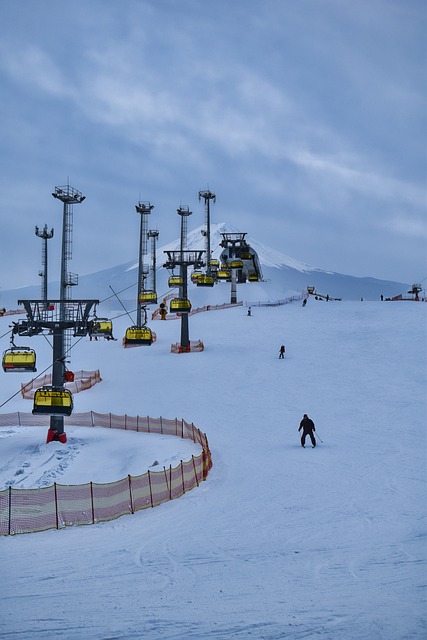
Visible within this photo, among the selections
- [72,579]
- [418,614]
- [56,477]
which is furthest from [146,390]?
[418,614]

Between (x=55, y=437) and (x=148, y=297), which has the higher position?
(x=148, y=297)

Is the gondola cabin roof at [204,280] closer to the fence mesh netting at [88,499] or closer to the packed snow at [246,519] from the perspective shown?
the packed snow at [246,519]

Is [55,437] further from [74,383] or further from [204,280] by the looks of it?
[204,280]

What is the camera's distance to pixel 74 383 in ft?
113

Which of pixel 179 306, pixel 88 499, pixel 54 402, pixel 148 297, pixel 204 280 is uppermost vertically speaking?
pixel 204 280

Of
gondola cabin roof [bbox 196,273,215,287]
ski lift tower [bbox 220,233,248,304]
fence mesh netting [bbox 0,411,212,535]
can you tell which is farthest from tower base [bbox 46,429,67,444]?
ski lift tower [bbox 220,233,248,304]

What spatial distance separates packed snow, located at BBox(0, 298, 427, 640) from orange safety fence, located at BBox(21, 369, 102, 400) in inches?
31.9

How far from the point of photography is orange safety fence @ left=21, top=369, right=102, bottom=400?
110 ft

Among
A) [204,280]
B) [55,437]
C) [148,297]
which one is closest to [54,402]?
[55,437]

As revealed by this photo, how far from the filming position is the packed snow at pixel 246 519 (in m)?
8.49

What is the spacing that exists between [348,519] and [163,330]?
39.6 meters

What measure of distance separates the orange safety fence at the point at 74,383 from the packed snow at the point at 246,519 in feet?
2.66

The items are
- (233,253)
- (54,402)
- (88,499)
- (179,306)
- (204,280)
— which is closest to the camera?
(88,499)

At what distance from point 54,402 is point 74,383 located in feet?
39.2
